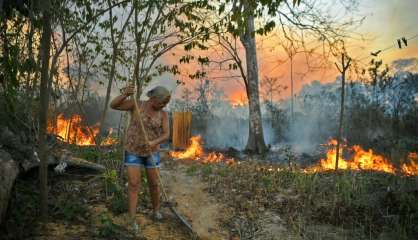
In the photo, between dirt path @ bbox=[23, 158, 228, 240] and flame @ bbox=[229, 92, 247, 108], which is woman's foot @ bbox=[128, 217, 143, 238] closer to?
dirt path @ bbox=[23, 158, 228, 240]

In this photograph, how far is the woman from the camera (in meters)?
6.15

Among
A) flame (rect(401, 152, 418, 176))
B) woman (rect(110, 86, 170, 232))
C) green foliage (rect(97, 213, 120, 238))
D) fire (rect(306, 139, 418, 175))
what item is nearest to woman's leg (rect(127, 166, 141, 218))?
woman (rect(110, 86, 170, 232))

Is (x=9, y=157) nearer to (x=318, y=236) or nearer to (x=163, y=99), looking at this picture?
(x=163, y=99)

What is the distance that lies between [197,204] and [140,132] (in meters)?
2.35

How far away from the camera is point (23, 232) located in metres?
5.34

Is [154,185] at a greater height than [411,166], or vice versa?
[154,185]

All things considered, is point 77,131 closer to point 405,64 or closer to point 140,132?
point 140,132

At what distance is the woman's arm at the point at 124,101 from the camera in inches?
239

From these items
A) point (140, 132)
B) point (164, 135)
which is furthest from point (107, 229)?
point (164, 135)

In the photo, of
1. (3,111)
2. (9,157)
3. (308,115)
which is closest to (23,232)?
(9,157)

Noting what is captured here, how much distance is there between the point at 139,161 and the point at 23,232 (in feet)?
5.60

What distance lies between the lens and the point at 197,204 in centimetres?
801

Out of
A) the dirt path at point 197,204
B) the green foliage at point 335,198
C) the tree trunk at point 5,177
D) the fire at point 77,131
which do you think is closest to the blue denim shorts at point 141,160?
the dirt path at point 197,204

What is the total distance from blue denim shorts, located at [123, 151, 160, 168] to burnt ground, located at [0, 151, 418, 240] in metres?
0.83
